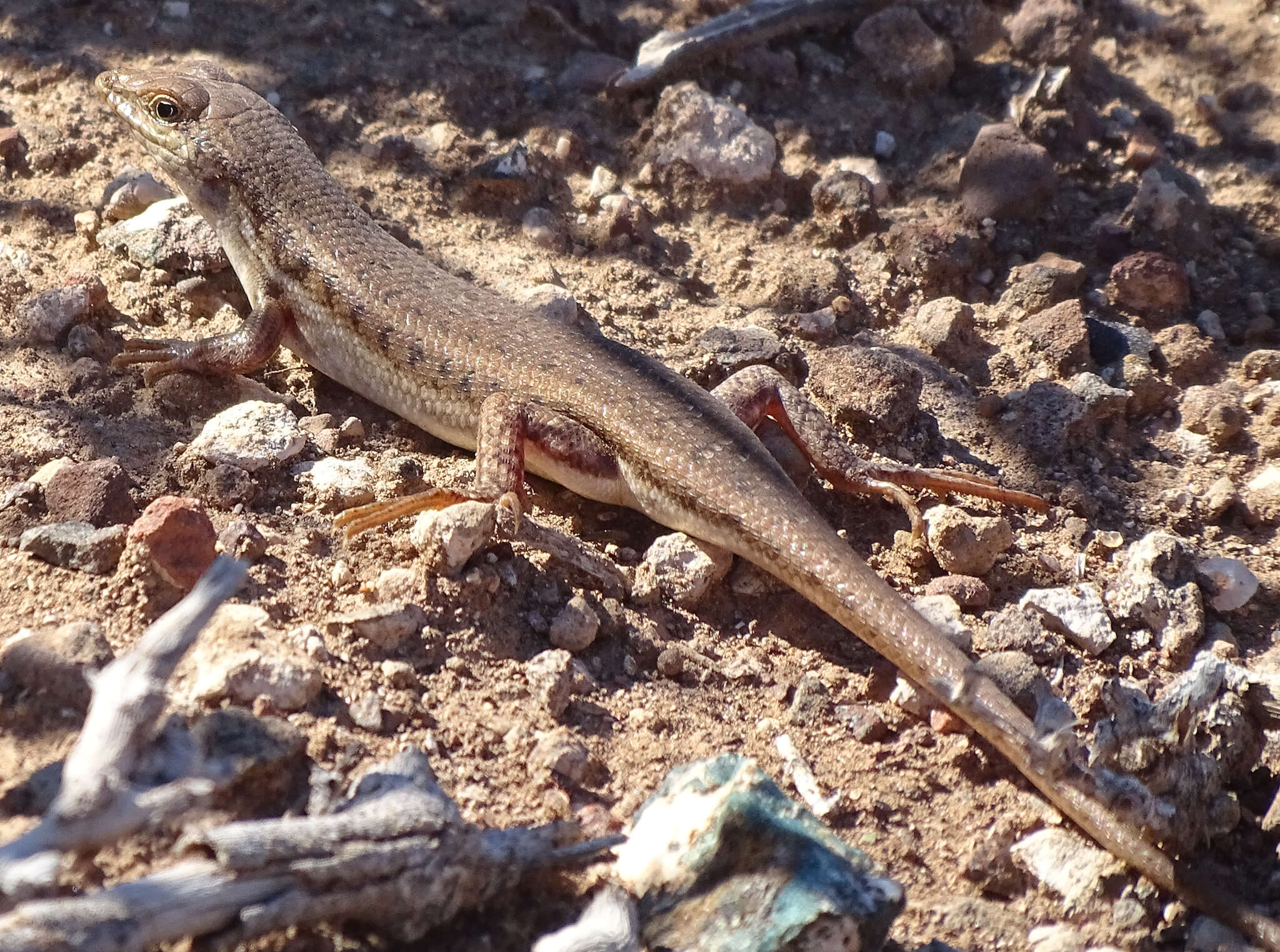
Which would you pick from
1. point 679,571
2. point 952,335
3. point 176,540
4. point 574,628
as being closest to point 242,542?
point 176,540

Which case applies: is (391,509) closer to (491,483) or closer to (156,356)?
(491,483)

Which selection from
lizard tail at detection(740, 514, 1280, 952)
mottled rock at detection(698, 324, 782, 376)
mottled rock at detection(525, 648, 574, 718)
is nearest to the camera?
lizard tail at detection(740, 514, 1280, 952)

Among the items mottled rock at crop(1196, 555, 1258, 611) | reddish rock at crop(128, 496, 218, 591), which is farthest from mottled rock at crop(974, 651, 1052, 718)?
reddish rock at crop(128, 496, 218, 591)

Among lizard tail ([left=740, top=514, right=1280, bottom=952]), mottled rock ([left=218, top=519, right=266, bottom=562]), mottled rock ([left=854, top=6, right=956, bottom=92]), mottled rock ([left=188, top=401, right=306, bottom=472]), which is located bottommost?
mottled rock ([left=188, top=401, right=306, bottom=472])

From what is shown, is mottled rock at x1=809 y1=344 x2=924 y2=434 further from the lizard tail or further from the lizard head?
the lizard head

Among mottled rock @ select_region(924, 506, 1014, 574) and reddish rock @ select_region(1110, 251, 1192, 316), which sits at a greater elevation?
reddish rock @ select_region(1110, 251, 1192, 316)

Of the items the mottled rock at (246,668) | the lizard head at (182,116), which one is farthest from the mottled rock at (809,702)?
the lizard head at (182,116)

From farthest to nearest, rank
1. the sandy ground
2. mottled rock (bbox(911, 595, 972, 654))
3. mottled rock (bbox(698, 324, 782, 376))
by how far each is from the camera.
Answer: mottled rock (bbox(698, 324, 782, 376))
mottled rock (bbox(911, 595, 972, 654))
the sandy ground
